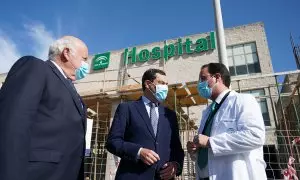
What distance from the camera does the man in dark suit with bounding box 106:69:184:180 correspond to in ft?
8.00

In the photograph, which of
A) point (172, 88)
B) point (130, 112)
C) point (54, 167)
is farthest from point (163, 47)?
point (54, 167)

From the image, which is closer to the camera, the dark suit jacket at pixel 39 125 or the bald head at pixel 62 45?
the dark suit jacket at pixel 39 125

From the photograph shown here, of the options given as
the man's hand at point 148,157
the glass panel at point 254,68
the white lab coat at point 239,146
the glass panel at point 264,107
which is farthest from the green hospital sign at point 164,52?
the man's hand at point 148,157

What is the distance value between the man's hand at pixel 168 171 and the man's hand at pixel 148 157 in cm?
18

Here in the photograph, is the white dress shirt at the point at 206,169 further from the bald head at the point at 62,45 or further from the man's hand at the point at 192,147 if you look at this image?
the bald head at the point at 62,45

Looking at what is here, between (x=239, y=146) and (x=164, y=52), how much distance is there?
1576 cm

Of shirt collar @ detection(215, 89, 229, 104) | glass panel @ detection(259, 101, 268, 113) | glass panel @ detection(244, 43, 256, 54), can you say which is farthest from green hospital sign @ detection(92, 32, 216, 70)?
shirt collar @ detection(215, 89, 229, 104)

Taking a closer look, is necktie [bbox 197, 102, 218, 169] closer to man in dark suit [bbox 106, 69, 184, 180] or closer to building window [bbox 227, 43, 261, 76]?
man in dark suit [bbox 106, 69, 184, 180]

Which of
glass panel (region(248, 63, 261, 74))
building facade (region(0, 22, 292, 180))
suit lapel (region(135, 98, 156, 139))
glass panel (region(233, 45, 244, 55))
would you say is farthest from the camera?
glass panel (region(233, 45, 244, 55))

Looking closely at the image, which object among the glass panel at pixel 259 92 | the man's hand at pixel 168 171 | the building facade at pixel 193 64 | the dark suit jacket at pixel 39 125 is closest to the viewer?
the dark suit jacket at pixel 39 125

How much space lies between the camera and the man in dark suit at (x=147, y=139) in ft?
8.00

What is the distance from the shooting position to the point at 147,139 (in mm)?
2625

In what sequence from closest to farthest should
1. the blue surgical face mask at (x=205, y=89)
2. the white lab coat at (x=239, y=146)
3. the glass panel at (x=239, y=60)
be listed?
the white lab coat at (x=239, y=146)
the blue surgical face mask at (x=205, y=89)
the glass panel at (x=239, y=60)

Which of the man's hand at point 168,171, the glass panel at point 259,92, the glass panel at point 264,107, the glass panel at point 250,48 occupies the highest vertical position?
the glass panel at point 250,48
